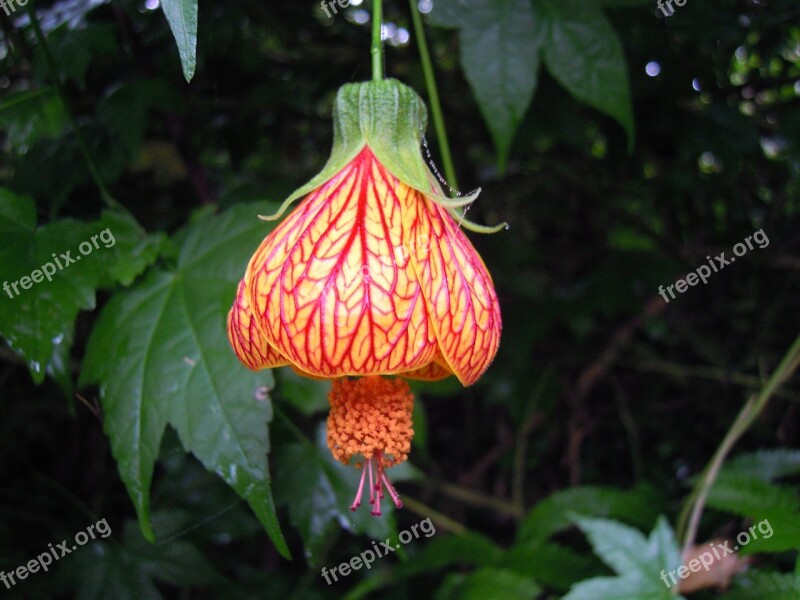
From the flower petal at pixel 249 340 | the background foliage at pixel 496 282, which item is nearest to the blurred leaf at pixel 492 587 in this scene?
the background foliage at pixel 496 282

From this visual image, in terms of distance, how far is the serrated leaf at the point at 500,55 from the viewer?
892 mm

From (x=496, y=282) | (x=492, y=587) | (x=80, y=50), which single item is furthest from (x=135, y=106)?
(x=492, y=587)

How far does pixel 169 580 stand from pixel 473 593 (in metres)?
0.42

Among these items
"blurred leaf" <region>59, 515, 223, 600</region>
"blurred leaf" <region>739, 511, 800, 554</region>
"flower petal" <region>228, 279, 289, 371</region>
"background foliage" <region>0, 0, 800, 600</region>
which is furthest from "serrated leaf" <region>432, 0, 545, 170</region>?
"blurred leaf" <region>59, 515, 223, 600</region>

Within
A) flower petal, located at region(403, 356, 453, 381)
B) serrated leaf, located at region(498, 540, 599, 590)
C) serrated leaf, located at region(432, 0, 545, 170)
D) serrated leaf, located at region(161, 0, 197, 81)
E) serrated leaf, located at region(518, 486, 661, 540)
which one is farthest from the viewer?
serrated leaf, located at region(518, 486, 661, 540)

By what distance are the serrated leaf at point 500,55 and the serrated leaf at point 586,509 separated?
573 mm

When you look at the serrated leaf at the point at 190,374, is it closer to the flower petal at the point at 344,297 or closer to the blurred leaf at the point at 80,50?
the flower petal at the point at 344,297

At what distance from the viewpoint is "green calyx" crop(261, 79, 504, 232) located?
2.24 feet

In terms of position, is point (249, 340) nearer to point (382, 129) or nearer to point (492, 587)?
point (382, 129)

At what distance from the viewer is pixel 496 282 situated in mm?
1432

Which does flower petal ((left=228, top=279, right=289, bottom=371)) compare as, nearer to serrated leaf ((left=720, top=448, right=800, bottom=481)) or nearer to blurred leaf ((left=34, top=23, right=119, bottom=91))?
blurred leaf ((left=34, top=23, right=119, bottom=91))

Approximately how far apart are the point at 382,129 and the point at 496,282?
779 millimetres

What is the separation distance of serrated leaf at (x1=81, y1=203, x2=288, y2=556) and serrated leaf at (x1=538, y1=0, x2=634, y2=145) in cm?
42

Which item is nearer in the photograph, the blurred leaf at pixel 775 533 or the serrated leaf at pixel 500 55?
the blurred leaf at pixel 775 533
